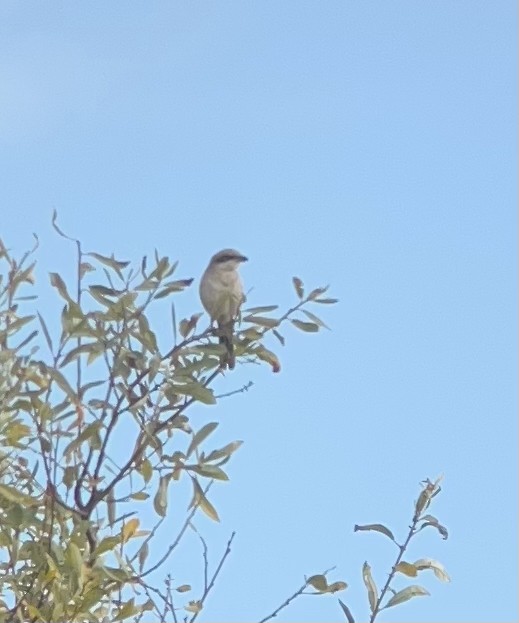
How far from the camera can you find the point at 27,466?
11.7 feet

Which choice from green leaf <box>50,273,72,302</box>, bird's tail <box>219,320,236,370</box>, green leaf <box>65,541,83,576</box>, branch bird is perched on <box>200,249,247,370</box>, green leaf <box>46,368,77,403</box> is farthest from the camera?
branch bird is perched on <box>200,249,247,370</box>

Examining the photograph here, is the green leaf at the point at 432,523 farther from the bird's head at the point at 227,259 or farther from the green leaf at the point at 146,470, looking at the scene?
the bird's head at the point at 227,259

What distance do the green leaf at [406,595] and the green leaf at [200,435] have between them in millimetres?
724

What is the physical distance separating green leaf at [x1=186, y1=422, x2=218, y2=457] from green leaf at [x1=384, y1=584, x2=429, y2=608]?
72cm

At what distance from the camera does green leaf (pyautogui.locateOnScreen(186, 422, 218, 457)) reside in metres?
3.56

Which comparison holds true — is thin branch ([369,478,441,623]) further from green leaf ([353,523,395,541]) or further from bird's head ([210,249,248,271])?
bird's head ([210,249,248,271])

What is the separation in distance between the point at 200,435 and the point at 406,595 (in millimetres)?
761

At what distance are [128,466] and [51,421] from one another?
256mm

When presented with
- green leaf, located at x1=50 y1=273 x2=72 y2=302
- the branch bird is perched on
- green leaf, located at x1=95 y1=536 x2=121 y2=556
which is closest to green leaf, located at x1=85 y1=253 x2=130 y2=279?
green leaf, located at x1=50 y1=273 x2=72 y2=302

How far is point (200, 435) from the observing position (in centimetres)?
357

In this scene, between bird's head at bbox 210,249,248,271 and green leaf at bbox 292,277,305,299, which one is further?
bird's head at bbox 210,249,248,271

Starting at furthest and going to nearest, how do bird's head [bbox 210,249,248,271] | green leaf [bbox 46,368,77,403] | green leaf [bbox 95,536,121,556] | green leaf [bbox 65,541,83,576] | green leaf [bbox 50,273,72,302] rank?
bird's head [bbox 210,249,248,271], green leaf [bbox 50,273,72,302], green leaf [bbox 46,368,77,403], green leaf [bbox 95,536,121,556], green leaf [bbox 65,541,83,576]

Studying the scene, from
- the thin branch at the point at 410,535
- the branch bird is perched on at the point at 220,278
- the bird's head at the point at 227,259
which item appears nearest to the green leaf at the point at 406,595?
the thin branch at the point at 410,535

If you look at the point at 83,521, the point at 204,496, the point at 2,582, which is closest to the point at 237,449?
the point at 204,496
